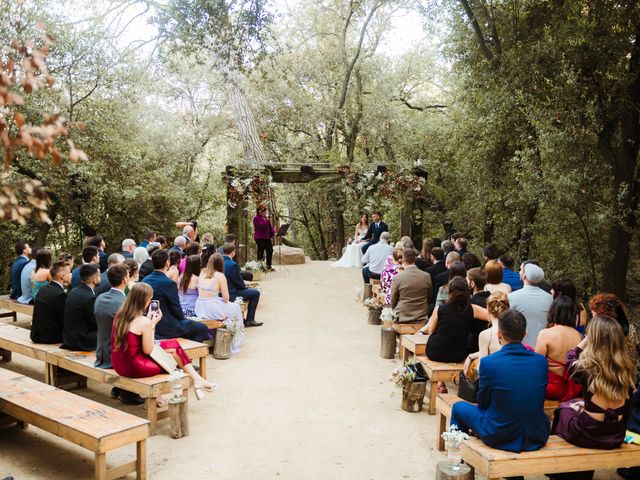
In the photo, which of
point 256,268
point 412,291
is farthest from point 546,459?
point 256,268

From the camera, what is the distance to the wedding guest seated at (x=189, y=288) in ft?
24.1

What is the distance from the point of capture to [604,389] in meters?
3.52

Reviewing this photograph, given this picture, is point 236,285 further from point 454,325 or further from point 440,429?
point 440,429

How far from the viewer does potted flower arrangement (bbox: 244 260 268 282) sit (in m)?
12.5

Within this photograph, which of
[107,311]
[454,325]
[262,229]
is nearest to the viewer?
[107,311]

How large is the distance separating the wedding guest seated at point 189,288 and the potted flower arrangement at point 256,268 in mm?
4902

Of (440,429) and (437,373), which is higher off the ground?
(437,373)

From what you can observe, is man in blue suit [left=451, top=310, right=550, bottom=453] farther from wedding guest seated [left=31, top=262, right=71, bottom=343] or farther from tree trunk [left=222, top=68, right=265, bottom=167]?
tree trunk [left=222, top=68, right=265, bottom=167]

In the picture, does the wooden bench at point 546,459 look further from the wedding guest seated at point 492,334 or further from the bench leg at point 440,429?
the wedding guest seated at point 492,334

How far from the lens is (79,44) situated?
39.0ft

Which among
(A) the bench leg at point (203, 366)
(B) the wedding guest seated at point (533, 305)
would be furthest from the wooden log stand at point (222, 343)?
(B) the wedding guest seated at point (533, 305)

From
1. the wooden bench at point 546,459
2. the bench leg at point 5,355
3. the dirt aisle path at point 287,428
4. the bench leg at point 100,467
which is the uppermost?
the wooden bench at point 546,459

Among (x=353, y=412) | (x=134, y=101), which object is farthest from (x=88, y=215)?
(x=353, y=412)

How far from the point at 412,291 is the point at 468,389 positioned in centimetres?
252
